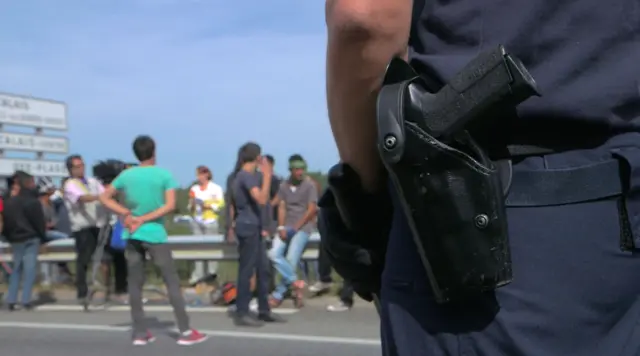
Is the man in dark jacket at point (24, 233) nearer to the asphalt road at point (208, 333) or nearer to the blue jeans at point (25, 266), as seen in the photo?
the blue jeans at point (25, 266)

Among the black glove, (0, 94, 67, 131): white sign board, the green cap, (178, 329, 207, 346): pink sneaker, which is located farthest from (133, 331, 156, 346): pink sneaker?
(0, 94, 67, 131): white sign board

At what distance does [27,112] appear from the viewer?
71.4ft

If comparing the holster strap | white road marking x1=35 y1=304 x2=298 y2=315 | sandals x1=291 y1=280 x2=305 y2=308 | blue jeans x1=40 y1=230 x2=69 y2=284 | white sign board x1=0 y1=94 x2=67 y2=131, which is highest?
white sign board x1=0 y1=94 x2=67 y2=131

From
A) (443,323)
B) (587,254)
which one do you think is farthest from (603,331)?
(443,323)

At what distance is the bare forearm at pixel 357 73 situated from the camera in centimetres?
146

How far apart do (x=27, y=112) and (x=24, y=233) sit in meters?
10.8

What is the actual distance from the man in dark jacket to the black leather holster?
426 inches

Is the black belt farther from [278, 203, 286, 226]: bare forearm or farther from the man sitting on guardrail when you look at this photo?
[278, 203, 286, 226]: bare forearm

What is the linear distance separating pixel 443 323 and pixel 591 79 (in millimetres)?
465

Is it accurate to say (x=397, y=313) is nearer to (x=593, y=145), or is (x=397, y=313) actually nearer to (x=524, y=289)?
(x=524, y=289)

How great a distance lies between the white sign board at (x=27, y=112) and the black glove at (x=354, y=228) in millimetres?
21058

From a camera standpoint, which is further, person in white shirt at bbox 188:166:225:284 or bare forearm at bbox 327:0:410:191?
person in white shirt at bbox 188:166:225:284

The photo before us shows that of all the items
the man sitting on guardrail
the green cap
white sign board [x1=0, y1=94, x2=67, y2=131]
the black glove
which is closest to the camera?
the black glove

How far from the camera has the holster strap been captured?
57.0 inches
